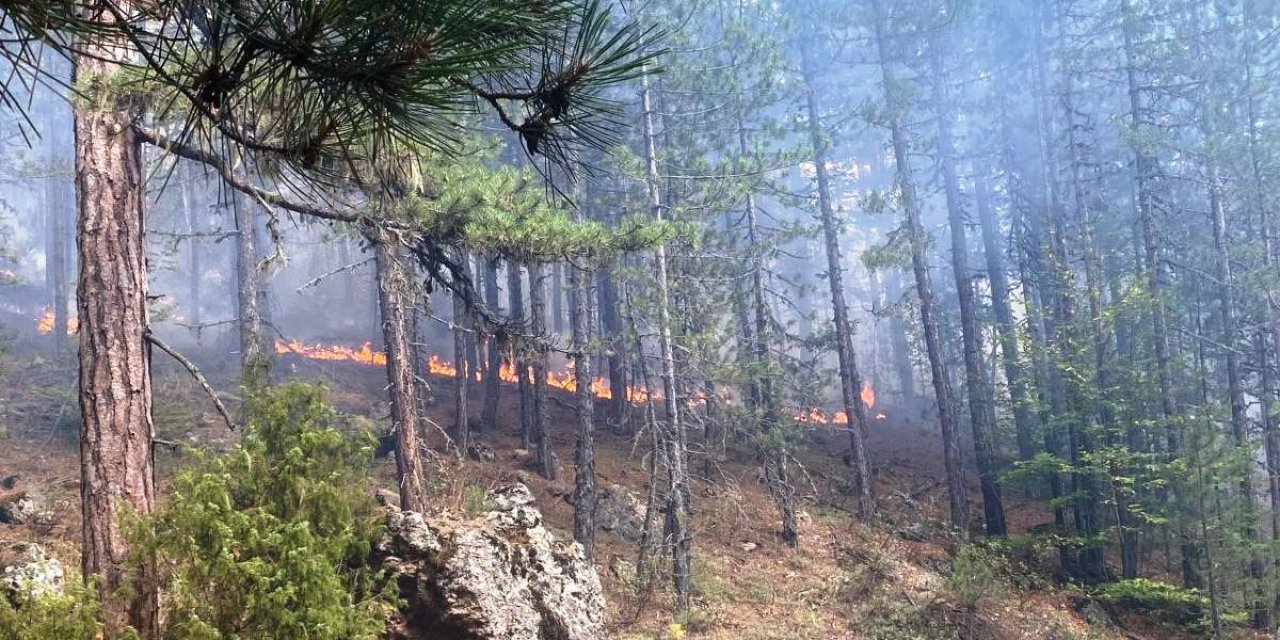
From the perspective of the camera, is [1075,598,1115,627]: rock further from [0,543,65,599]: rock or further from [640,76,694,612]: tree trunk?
[0,543,65,599]: rock

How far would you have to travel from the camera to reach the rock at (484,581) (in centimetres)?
579

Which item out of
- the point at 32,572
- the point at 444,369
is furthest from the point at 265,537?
the point at 444,369

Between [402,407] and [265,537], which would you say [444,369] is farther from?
[265,537]

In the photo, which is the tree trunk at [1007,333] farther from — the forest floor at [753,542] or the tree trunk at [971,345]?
the forest floor at [753,542]

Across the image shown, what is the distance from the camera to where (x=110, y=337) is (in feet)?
17.1

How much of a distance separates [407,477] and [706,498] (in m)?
8.57

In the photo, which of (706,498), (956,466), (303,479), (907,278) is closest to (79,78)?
(303,479)

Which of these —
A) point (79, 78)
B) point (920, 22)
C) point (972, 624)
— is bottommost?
point (972, 624)

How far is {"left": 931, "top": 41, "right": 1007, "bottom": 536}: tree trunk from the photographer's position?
1611 centimetres

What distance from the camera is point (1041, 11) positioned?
78.7 ft

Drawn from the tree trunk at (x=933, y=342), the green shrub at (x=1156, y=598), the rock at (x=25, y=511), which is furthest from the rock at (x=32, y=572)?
the tree trunk at (x=933, y=342)

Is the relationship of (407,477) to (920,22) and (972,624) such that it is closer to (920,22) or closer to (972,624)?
(972,624)

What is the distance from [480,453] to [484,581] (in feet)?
31.2

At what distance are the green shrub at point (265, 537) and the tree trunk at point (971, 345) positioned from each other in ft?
45.6
